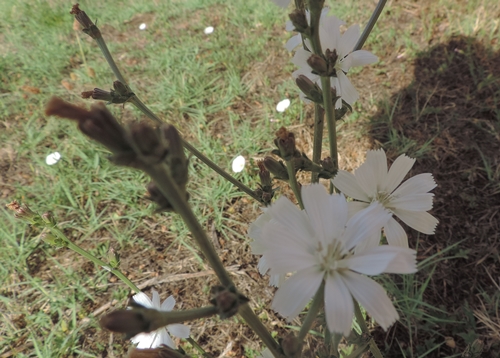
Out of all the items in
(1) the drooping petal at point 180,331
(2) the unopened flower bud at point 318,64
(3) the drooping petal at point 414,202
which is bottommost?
(3) the drooping petal at point 414,202

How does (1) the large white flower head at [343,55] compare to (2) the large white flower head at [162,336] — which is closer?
(1) the large white flower head at [343,55]

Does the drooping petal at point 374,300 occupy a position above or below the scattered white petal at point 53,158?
below

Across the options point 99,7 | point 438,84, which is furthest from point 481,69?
point 99,7

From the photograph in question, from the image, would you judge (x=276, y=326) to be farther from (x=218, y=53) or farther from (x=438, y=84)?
(x=218, y=53)

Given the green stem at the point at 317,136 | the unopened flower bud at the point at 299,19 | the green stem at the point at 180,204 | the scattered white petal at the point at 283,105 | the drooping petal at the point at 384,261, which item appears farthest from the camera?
the scattered white petal at the point at 283,105

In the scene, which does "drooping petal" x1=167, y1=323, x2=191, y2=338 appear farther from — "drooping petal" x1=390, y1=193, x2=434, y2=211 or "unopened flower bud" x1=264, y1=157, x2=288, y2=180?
"drooping petal" x1=390, y1=193, x2=434, y2=211

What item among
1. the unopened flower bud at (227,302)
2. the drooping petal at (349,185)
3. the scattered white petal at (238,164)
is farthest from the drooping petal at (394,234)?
the scattered white petal at (238,164)

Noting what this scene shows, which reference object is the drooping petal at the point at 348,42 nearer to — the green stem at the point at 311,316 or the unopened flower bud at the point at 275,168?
the unopened flower bud at the point at 275,168

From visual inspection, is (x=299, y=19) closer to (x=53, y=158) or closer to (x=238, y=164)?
(x=238, y=164)
